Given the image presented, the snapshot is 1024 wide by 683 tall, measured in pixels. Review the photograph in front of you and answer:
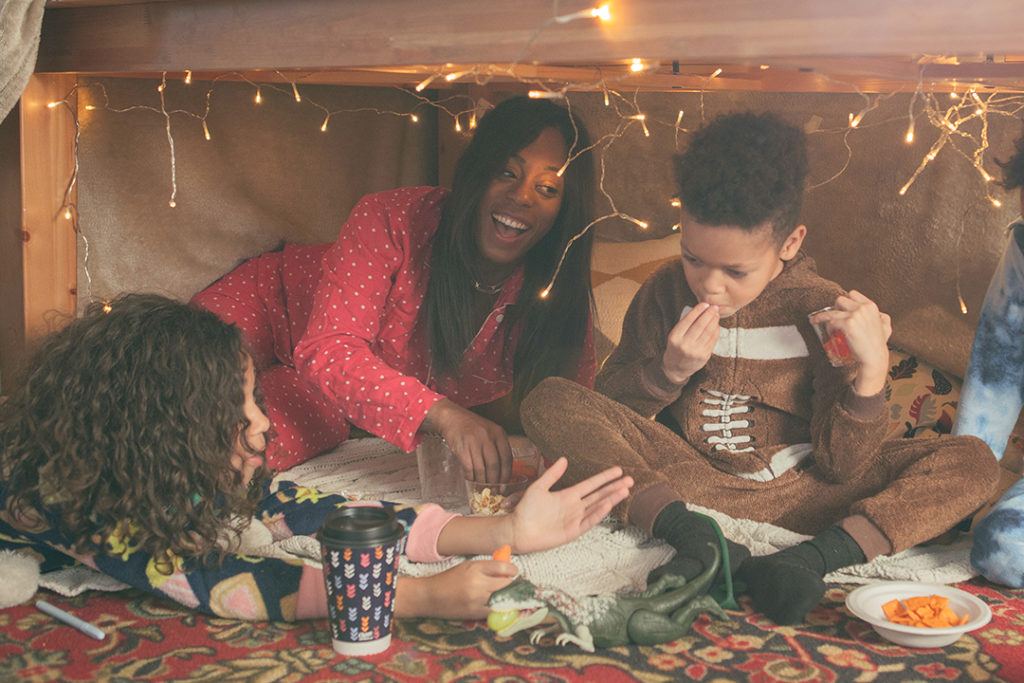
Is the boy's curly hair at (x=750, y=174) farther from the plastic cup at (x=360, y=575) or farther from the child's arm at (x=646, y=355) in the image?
the plastic cup at (x=360, y=575)

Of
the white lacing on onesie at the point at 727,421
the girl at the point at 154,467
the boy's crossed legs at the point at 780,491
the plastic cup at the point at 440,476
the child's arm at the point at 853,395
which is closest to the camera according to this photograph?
the girl at the point at 154,467

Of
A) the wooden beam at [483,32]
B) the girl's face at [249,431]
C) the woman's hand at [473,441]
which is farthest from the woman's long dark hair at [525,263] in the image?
the girl's face at [249,431]

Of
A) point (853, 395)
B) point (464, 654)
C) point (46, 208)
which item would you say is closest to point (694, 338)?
point (853, 395)

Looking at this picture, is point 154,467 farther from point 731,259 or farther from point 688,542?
point 731,259

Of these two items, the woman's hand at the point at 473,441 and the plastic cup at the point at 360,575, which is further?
the woman's hand at the point at 473,441

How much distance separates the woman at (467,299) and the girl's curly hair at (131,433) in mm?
375

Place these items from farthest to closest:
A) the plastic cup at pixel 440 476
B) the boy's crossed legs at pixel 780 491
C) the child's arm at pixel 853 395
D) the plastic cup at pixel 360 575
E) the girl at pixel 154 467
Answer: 1. the plastic cup at pixel 440 476
2. the child's arm at pixel 853 395
3. the boy's crossed legs at pixel 780 491
4. the girl at pixel 154 467
5. the plastic cup at pixel 360 575

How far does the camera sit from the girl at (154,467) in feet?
4.16

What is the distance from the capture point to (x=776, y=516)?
5.15 feet

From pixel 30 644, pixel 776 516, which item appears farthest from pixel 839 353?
pixel 30 644

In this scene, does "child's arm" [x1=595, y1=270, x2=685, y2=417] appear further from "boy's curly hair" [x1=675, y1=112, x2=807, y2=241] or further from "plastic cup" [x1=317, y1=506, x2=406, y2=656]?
"plastic cup" [x1=317, y1=506, x2=406, y2=656]

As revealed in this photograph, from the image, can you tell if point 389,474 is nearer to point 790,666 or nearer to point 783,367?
point 783,367

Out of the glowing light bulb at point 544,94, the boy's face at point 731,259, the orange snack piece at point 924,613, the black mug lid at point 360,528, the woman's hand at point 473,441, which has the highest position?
the glowing light bulb at point 544,94

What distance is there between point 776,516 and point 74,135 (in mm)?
1161
